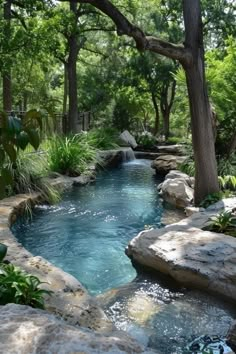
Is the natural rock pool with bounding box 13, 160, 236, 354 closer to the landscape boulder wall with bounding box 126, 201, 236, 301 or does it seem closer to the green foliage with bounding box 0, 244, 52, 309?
the landscape boulder wall with bounding box 126, 201, 236, 301

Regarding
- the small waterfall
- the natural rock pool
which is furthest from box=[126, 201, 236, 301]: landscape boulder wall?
the small waterfall

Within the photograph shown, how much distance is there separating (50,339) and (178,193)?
682 cm

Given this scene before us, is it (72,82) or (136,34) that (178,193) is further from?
(72,82)

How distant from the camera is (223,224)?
5344 millimetres

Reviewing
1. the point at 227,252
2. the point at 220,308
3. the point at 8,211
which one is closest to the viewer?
the point at 220,308

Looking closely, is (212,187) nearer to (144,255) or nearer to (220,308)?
(144,255)

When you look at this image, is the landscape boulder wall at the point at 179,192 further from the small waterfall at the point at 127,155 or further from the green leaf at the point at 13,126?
the green leaf at the point at 13,126

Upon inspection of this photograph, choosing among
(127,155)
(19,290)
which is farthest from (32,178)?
(127,155)

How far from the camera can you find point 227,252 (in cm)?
424

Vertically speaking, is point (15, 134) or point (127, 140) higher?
point (15, 134)

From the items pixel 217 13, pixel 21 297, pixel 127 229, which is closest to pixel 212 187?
pixel 127 229

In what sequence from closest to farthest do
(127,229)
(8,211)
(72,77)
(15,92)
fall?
(8,211) → (127,229) → (72,77) → (15,92)

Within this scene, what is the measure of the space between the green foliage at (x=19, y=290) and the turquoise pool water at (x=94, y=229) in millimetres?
1518

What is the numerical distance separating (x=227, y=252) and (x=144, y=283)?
0.93 meters
